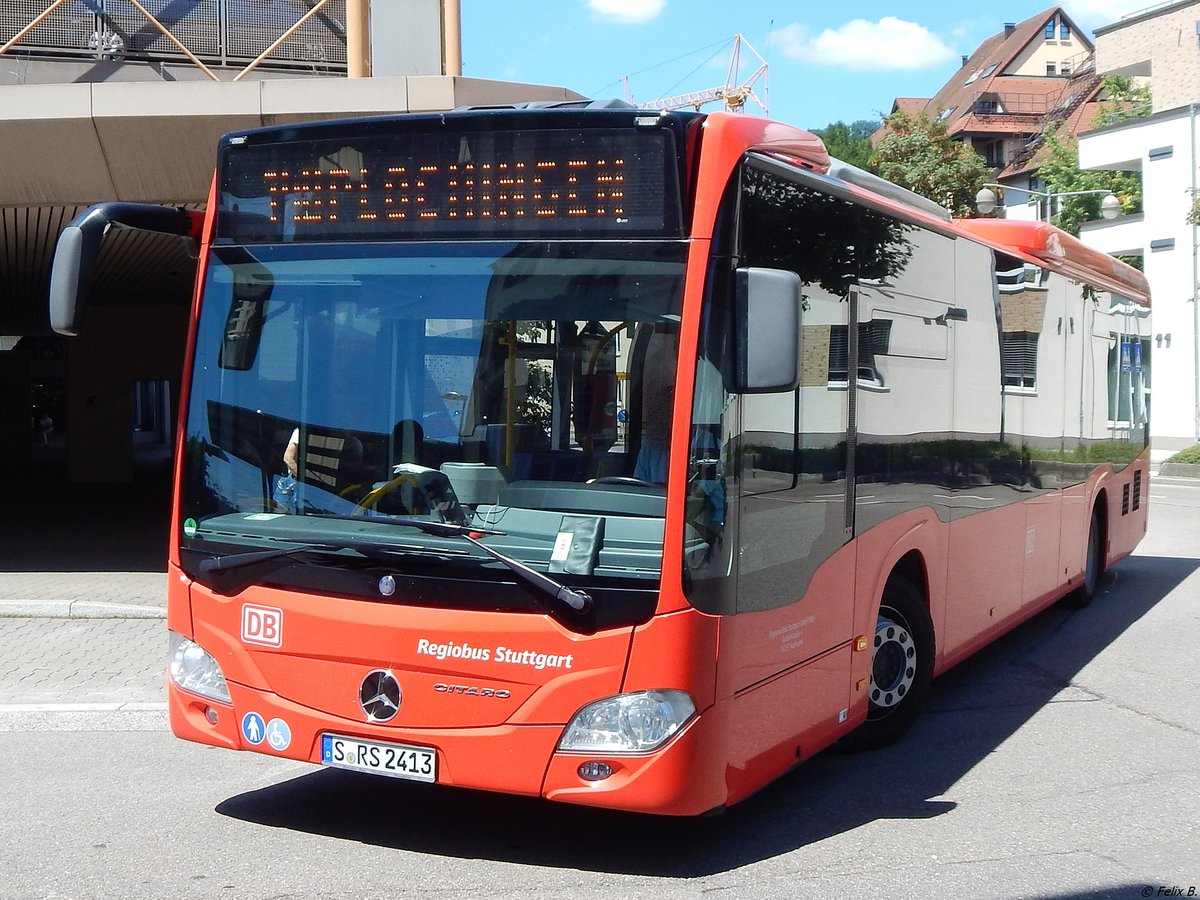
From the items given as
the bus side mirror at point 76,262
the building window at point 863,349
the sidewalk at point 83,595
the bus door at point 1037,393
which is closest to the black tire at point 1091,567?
the bus door at point 1037,393

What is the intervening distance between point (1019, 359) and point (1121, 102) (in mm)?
57028

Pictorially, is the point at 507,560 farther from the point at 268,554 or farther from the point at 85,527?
the point at 85,527

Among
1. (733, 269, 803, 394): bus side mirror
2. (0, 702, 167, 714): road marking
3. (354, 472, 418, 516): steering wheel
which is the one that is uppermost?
(733, 269, 803, 394): bus side mirror

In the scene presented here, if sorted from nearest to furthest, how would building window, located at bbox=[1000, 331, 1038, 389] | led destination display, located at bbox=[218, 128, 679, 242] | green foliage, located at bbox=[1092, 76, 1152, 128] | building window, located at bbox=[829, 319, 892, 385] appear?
1. led destination display, located at bbox=[218, 128, 679, 242]
2. building window, located at bbox=[829, 319, 892, 385]
3. building window, located at bbox=[1000, 331, 1038, 389]
4. green foliage, located at bbox=[1092, 76, 1152, 128]

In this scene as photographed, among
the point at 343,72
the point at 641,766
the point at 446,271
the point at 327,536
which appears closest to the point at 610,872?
the point at 641,766

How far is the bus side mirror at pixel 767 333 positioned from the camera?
452 centimetres

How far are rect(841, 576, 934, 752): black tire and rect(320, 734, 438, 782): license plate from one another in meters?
2.49

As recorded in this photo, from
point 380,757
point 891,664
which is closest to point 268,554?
point 380,757

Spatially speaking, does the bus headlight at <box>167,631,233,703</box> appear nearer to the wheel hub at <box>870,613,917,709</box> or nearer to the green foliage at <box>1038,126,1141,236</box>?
the wheel hub at <box>870,613,917,709</box>

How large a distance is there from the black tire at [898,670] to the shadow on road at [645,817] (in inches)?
4.4

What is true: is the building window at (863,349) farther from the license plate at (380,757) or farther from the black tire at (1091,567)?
the black tire at (1091,567)

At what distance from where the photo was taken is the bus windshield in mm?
4598

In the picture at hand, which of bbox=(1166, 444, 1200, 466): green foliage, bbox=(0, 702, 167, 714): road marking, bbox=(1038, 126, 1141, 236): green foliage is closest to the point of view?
bbox=(0, 702, 167, 714): road marking

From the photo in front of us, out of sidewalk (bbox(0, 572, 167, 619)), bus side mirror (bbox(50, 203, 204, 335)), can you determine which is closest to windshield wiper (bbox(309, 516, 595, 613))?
bus side mirror (bbox(50, 203, 204, 335))
